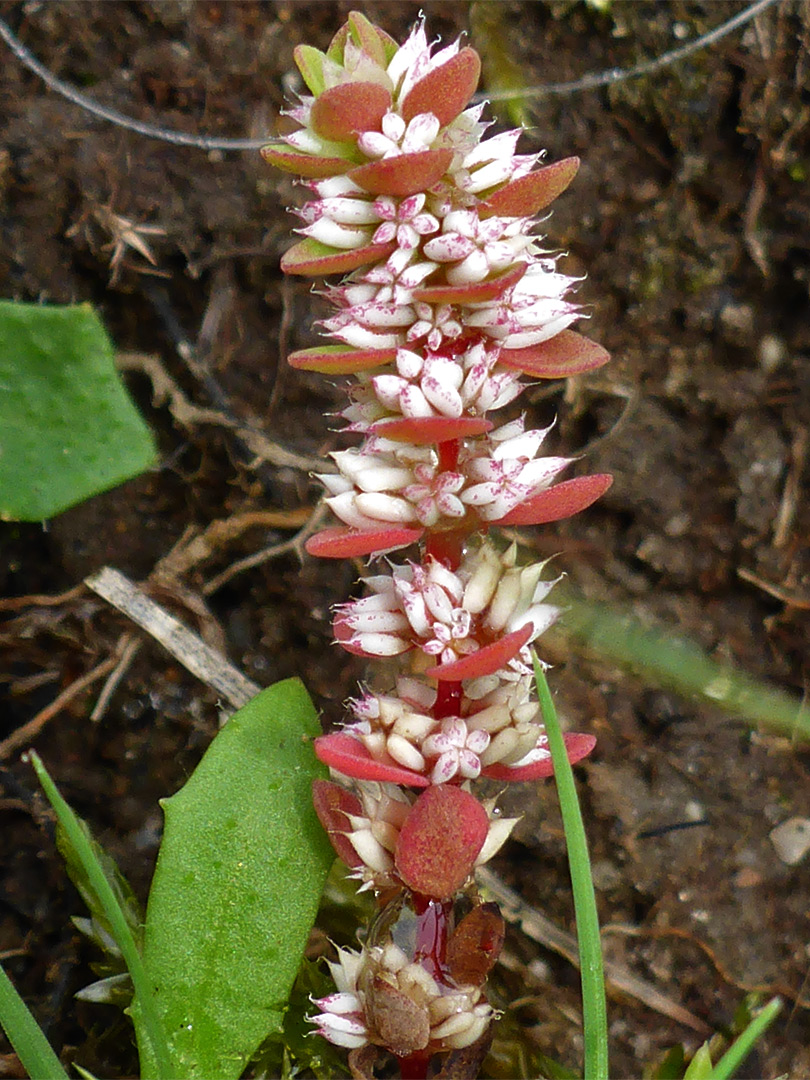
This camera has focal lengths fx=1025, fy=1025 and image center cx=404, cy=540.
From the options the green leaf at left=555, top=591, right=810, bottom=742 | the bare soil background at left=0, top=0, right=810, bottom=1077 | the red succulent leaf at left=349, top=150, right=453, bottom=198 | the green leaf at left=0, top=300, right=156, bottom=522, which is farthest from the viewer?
the green leaf at left=555, top=591, right=810, bottom=742

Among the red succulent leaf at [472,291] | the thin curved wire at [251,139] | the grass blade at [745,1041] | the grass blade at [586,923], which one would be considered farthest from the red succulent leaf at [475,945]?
the thin curved wire at [251,139]

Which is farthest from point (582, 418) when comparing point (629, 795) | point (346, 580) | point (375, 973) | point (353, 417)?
point (375, 973)

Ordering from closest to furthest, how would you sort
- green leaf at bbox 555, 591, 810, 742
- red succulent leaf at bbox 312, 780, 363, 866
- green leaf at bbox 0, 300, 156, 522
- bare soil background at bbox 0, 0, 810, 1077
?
red succulent leaf at bbox 312, 780, 363, 866
green leaf at bbox 0, 300, 156, 522
bare soil background at bbox 0, 0, 810, 1077
green leaf at bbox 555, 591, 810, 742

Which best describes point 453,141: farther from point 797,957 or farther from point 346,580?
point 797,957

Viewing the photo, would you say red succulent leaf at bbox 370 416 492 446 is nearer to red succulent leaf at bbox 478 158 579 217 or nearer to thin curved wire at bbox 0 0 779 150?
red succulent leaf at bbox 478 158 579 217

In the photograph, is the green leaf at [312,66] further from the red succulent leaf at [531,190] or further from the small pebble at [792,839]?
the small pebble at [792,839]

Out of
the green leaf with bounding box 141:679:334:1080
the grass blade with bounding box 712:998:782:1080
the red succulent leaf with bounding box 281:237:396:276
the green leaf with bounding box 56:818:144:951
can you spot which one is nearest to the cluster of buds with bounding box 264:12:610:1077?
the red succulent leaf with bounding box 281:237:396:276
